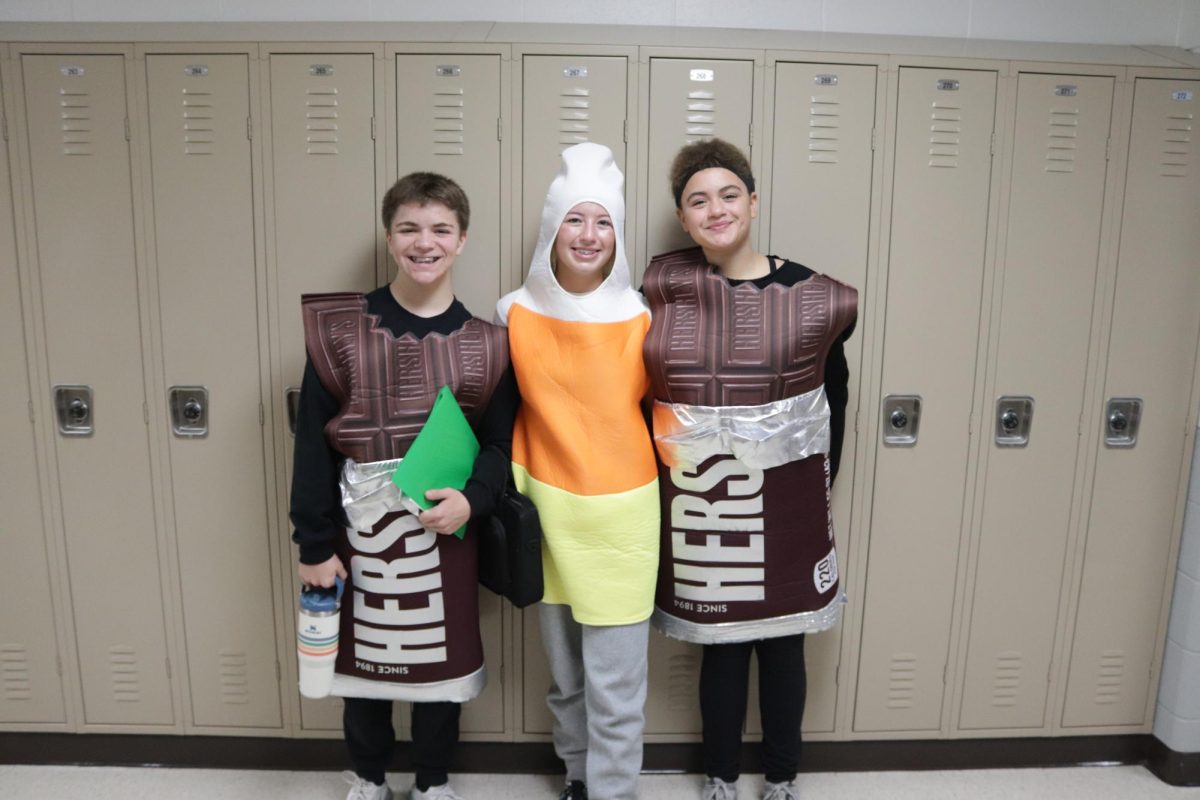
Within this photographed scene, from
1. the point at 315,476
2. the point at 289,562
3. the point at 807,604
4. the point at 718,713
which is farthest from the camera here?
the point at 289,562

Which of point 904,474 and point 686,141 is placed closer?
point 686,141

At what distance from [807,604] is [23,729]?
228 centimetres

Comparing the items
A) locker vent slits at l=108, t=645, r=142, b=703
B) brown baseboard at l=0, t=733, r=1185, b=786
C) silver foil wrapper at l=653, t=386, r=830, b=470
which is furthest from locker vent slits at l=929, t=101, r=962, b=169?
locker vent slits at l=108, t=645, r=142, b=703

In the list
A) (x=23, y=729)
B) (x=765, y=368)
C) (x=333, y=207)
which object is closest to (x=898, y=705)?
(x=765, y=368)

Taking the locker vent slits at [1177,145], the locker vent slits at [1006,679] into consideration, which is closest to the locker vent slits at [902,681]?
the locker vent slits at [1006,679]

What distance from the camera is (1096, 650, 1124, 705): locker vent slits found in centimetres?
222

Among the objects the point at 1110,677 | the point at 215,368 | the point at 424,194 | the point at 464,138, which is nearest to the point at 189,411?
the point at 215,368

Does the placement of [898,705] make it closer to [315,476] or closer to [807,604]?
[807,604]

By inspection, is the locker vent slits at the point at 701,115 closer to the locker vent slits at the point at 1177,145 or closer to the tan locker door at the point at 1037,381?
the tan locker door at the point at 1037,381

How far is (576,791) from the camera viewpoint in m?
2.01

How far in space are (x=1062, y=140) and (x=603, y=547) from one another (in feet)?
5.42

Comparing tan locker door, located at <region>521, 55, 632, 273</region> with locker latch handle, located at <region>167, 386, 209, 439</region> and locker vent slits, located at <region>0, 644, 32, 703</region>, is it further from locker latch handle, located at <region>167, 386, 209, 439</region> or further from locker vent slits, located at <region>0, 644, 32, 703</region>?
locker vent slits, located at <region>0, 644, 32, 703</region>

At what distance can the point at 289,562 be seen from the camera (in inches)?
82.9

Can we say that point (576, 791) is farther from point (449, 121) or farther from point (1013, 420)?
point (449, 121)
